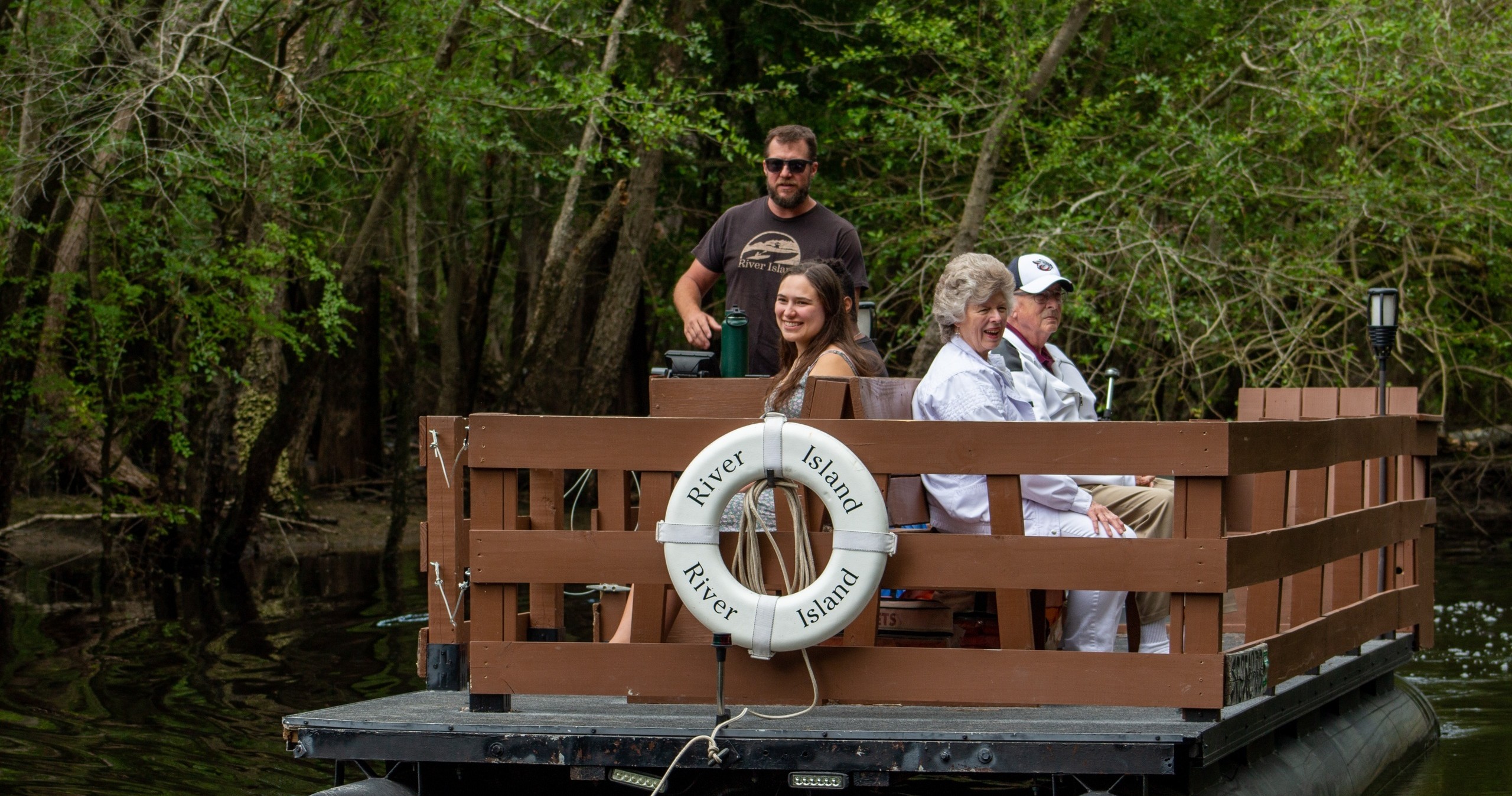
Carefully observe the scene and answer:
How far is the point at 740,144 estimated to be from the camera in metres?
11.5

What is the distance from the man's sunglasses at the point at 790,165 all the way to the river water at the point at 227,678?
2.58 metres

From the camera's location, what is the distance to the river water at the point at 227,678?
18.2 ft

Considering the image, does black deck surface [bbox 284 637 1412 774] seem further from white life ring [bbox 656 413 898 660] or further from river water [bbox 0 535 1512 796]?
river water [bbox 0 535 1512 796]

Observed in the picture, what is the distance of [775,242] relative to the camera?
5316mm

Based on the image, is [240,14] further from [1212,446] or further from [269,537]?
[1212,446]

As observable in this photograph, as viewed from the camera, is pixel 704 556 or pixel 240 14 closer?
pixel 704 556

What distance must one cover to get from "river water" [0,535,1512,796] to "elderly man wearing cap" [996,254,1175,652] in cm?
161

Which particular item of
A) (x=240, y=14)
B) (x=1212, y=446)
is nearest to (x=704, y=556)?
(x=1212, y=446)

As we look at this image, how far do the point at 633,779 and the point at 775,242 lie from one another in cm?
227

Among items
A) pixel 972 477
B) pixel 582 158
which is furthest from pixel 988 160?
pixel 972 477

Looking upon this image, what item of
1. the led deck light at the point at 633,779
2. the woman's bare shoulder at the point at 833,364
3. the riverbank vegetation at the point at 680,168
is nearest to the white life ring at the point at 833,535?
the led deck light at the point at 633,779

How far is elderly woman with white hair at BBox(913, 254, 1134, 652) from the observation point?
4000 mm

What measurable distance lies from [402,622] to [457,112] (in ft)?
12.4

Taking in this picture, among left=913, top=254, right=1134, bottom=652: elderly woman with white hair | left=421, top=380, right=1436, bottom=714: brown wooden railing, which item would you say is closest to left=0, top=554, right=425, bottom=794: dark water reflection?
left=421, top=380, right=1436, bottom=714: brown wooden railing
